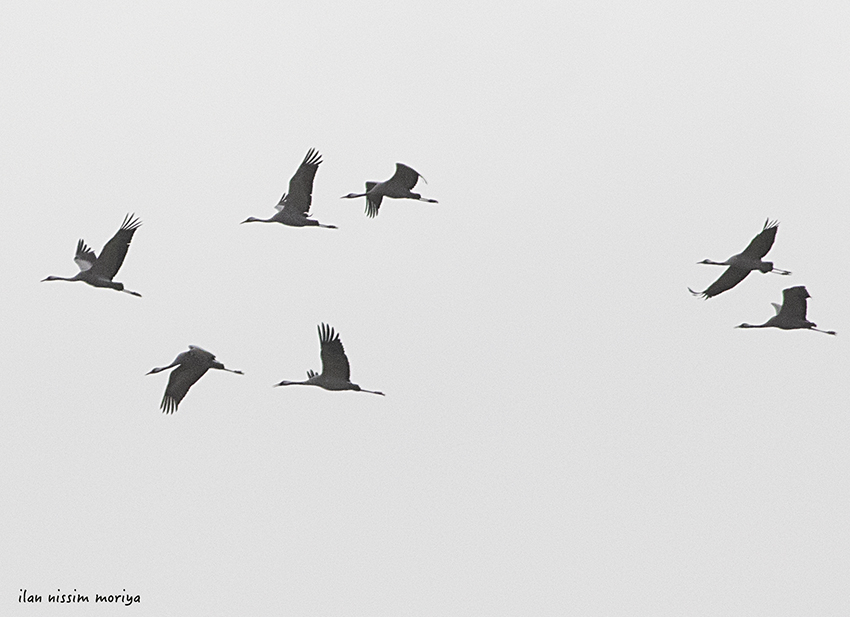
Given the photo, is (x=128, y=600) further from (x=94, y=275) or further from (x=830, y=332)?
(x=830, y=332)

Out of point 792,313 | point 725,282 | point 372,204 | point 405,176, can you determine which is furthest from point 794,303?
point 372,204

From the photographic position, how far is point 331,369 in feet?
76.3

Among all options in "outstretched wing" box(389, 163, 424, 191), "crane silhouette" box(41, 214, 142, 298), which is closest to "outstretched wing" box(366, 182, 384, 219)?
"outstretched wing" box(389, 163, 424, 191)

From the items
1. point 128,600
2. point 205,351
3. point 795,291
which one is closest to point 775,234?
point 795,291

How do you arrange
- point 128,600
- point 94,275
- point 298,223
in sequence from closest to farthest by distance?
point 94,275 < point 298,223 < point 128,600

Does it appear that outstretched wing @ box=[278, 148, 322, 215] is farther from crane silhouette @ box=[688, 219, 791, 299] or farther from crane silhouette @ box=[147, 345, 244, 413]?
crane silhouette @ box=[688, 219, 791, 299]

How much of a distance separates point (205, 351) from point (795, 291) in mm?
8119

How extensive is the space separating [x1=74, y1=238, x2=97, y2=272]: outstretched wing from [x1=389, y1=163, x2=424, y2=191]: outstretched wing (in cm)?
431

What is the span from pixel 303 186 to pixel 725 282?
621 cm

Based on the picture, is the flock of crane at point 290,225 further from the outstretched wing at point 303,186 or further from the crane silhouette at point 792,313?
the crane silhouette at point 792,313

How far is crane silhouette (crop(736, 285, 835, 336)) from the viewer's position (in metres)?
24.9

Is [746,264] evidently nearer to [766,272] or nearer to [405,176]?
[766,272]

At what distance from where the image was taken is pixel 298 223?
25.7 m

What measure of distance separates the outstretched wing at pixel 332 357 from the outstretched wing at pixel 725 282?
5581 mm
